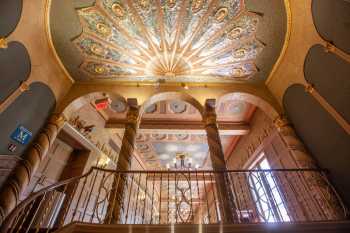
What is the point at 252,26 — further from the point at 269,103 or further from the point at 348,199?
the point at 348,199

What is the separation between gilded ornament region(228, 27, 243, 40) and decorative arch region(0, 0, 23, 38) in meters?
4.22

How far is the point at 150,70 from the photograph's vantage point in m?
5.21

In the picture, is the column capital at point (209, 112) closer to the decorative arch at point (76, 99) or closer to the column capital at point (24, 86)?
the decorative arch at point (76, 99)

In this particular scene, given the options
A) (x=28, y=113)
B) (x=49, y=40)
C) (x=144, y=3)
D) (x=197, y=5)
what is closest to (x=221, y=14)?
(x=197, y=5)

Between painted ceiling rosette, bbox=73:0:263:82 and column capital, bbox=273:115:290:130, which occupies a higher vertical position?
painted ceiling rosette, bbox=73:0:263:82

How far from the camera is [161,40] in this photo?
4520mm

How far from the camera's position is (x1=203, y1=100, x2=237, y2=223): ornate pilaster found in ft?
11.3

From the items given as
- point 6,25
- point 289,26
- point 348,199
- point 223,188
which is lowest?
point 348,199

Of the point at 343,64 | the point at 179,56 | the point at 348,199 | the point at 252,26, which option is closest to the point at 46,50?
the point at 179,56

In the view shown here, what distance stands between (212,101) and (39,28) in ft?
14.3

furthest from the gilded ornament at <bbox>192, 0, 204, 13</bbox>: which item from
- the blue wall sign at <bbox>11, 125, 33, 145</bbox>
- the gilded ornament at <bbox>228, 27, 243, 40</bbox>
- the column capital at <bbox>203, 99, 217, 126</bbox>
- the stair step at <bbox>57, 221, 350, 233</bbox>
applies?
the blue wall sign at <bbox>11, 125, 33, 145</bbox>

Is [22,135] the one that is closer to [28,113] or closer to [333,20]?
[28,113]

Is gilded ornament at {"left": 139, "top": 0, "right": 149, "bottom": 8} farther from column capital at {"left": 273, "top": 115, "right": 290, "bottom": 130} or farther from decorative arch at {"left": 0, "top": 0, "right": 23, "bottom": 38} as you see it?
column capital at {"left": 273, "top": 115, "right": 290, "bottom": 130}

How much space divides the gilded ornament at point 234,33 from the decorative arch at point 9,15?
4.22 meters
